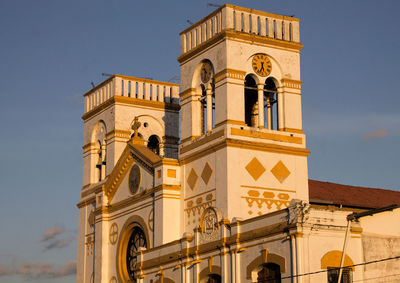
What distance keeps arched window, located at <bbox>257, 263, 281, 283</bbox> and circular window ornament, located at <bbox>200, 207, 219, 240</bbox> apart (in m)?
3.79

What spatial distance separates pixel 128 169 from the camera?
169 feet

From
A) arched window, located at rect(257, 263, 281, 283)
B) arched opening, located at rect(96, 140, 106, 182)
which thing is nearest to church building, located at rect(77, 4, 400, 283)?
arched window, located at rect(257, 263, 281, 283)

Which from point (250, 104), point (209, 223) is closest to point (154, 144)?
point (250, 104)

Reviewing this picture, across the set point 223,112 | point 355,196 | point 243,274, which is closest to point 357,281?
point 243,274

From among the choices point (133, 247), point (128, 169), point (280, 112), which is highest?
point (280, 112)

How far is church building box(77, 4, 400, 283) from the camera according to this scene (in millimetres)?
36938

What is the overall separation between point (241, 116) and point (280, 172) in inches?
137

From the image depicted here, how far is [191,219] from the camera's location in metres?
45.8

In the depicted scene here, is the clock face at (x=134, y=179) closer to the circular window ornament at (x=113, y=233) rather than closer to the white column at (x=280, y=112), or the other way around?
the circular window ornament at (x=113, y=233)

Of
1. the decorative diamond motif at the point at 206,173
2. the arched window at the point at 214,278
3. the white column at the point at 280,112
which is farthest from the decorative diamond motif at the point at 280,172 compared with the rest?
the arched window at the point at 214,278

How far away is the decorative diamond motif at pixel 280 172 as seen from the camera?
4459 cm

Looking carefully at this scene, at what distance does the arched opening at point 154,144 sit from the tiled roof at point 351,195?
11247mm

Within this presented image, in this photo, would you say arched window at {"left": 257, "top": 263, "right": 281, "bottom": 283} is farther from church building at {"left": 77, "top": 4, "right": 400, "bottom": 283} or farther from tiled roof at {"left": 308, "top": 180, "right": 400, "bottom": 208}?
tiled roof at {"left": 308, "top": 180, "right": 400, "bottom": 208}

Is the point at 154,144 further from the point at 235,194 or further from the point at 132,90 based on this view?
the point at 235,194
